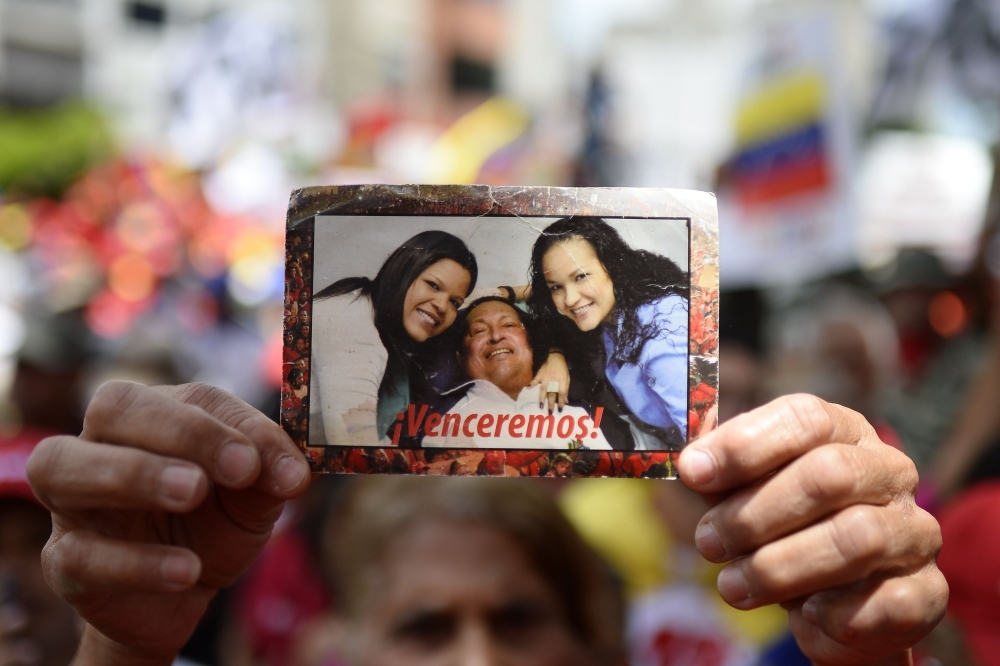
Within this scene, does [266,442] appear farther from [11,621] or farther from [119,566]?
[11,621]

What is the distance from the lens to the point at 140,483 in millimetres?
1035

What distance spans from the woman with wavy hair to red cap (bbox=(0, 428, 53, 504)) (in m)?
1.60

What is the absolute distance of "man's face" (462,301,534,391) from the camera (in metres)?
1.16

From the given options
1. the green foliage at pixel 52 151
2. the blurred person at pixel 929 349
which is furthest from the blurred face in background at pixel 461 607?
the green foliage at pixel 52 151

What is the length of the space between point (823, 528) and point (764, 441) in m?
0.12

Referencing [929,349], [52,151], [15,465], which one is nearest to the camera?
[15,465]

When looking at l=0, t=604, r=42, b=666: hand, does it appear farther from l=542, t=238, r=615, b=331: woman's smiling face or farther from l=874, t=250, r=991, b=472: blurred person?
l=874, t=250, r=991, b=472: blurred person

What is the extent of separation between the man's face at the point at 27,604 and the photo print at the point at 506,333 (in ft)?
3.97

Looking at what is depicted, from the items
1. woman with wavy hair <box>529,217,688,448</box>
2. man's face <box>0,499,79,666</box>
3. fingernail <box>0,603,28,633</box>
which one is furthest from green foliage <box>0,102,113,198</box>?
woman with wavy hair <box>529,217,688,448</box>

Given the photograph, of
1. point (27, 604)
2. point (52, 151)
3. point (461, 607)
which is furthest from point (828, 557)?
point (52, 151)

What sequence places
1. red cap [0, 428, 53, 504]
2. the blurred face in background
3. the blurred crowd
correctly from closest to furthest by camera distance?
the blurred face in background
the blurred crowd
red cap [0, 428, 53, 504]

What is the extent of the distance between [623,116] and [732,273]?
3271 mm

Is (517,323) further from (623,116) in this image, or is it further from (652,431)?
(623,116)

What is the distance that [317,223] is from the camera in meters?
1.18
